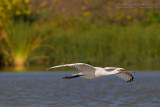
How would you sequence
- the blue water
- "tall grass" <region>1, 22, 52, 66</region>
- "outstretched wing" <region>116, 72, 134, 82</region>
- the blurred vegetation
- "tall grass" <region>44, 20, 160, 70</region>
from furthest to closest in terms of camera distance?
1. "tall grass" <region>44, 20, 160, 70</region>
2. the blurred vegetation
3. "tall grass" <region>1, 22, 52, 66</region>
4. "outstretched wing" <region>116, 72, 134, 82</region>
5. the blue water

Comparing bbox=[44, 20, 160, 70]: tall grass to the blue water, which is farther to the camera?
bbox=[44, 20, 160, 70]: tall grass

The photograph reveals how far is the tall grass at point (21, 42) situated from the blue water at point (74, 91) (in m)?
1.97

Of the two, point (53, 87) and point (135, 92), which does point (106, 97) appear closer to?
point (135, 92)

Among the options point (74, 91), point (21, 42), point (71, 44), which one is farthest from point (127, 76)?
point (71, 44)

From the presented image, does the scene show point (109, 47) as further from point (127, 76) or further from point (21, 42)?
point (127, 76)

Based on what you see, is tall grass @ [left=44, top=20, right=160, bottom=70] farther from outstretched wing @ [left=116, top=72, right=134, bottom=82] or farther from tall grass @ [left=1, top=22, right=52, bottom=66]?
outstretched wing @ [left=116, top=72, right=134, bottom=82]

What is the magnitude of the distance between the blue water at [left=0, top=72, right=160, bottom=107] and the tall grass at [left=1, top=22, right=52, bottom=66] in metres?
1.97

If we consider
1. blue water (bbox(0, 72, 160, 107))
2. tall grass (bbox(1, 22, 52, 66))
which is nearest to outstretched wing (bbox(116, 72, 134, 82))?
blue water (bbox(0, 72, 160, 107))

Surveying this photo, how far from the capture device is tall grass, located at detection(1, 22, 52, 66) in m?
24.5

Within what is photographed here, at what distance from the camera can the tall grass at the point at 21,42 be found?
2448 cm

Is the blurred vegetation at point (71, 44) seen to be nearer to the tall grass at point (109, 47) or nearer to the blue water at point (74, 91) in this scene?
the tall grass at point (109, 47)

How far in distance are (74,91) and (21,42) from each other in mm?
8075

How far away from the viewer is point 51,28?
2638 cm

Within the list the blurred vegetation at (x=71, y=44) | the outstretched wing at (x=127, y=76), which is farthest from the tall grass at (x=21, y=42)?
the outstretched wing at (x=127, y=76)
